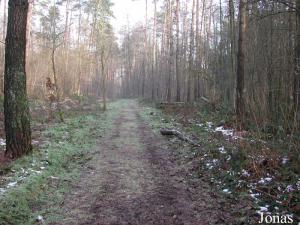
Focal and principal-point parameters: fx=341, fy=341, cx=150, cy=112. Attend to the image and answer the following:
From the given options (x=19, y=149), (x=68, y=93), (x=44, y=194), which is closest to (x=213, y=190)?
(x=44, y=194)

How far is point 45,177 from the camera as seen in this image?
7.12 meters

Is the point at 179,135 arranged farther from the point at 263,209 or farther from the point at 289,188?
the point at 263,209

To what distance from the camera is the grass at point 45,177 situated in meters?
5.37

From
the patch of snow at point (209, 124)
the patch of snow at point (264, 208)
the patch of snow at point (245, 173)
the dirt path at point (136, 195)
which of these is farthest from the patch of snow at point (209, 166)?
the patch of snow at point (209, 124)

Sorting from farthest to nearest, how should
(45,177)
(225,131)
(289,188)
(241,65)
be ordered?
(241,65) → (225,131) → (45,177) → (289,188)

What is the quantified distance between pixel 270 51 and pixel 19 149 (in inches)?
364

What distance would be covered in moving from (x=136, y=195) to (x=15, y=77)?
168 inches

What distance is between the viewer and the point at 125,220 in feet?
17.0

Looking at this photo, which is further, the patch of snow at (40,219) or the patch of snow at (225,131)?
the patch of snow at (225,131)

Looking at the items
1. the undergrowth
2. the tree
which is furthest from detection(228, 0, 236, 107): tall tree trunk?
the tree

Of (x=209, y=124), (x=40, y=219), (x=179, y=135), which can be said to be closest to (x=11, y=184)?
(x=40, y=219)

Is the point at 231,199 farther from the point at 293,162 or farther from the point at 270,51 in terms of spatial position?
the point at 270,51

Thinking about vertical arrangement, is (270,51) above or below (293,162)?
above

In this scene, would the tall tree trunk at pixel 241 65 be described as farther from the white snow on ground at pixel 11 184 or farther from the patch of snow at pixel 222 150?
the white snow on ground at pixel 11 184
